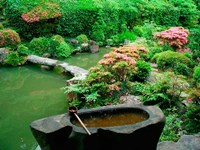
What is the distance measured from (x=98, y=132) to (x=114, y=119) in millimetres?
638

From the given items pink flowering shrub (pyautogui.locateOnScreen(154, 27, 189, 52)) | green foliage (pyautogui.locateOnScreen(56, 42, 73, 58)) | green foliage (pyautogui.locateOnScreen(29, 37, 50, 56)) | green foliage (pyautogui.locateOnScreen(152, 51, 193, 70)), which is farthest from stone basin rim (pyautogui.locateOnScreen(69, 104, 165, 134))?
green foliage (pyautogui.locateOnScreen(29, 37, 50, 56))

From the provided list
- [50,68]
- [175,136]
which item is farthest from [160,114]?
[50,68]

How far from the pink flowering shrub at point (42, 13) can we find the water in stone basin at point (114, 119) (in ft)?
36.8

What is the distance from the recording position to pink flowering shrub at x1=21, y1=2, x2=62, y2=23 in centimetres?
1536

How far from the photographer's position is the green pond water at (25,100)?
290 inches

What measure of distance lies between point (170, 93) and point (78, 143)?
388 centimetres

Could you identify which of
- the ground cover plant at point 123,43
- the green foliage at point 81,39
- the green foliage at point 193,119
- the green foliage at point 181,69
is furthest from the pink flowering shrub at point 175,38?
the green foliage at point 193,119

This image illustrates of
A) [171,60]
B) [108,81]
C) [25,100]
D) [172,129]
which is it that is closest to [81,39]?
[171,60]

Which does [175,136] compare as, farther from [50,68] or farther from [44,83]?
Result: [50,68]

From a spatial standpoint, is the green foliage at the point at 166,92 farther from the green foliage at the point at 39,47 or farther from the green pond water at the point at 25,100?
the green foliage at the point at 39,47

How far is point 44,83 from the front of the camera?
11141 mm

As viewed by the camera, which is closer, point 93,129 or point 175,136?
point 93,129

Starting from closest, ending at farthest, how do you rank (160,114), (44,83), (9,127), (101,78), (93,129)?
(93,129)
(160,114)
(9,127)
(101,78)
(44,83)

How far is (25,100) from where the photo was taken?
9.64 metres
